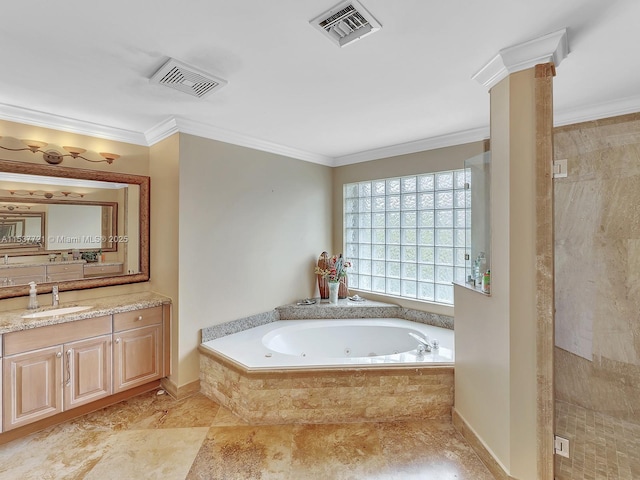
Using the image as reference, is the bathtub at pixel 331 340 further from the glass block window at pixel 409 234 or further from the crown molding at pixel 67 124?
the crown molding at pixel 67 124

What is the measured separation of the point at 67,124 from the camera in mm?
2570

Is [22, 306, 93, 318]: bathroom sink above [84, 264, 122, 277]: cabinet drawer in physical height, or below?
below

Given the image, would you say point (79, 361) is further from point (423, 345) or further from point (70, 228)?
→ point (423, 345)

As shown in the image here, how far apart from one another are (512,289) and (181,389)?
2.69 metres

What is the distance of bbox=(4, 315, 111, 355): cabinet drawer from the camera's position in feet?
6.70

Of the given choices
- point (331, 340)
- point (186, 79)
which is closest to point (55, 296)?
point (186, 79)

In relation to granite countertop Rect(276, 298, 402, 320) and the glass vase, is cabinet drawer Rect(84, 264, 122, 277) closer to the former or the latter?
granite countertop Rect(276, 298, 402, 320)

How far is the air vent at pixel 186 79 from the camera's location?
1753 millimetres

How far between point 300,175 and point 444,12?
97.9 inches

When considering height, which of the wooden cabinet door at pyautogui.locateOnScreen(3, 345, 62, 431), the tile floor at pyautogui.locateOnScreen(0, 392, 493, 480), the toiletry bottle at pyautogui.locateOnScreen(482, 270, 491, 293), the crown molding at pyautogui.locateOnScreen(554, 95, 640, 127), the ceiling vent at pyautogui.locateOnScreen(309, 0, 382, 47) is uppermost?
the ceiling vent at pyautogui.locateOnScreen(309, 0, 382, 47)

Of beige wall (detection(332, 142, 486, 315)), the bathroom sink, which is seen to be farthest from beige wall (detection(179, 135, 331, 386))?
the bathroom sink

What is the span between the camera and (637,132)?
7.11 ft

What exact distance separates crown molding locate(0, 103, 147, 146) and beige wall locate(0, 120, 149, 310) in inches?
1.4

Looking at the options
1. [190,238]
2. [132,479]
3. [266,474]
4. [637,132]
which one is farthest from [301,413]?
[637,132]
